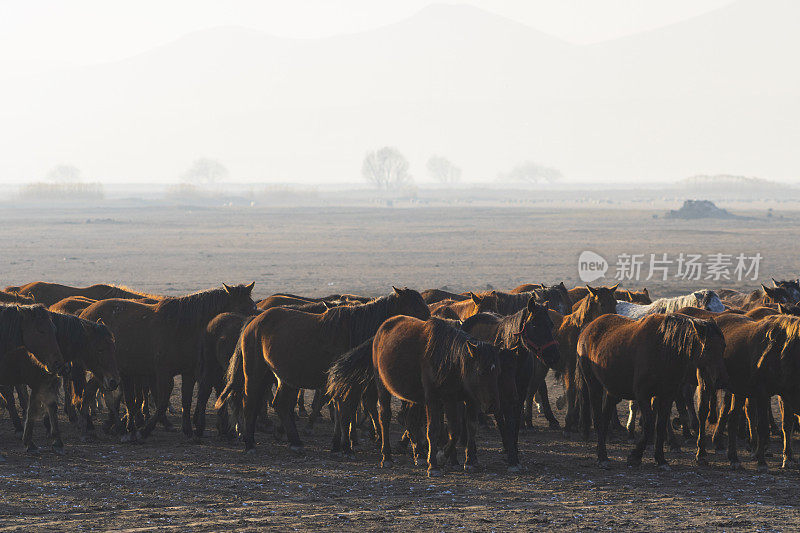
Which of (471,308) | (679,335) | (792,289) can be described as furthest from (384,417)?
(792,289)

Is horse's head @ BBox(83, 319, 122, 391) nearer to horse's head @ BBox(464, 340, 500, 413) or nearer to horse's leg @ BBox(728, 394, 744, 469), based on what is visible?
horse's head @ BBox(464, 340, 500, 413)

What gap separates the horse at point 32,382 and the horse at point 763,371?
7.22 m

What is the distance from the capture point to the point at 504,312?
12.9 metres

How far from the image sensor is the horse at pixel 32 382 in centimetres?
987

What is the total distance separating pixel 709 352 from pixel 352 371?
3.74 meters

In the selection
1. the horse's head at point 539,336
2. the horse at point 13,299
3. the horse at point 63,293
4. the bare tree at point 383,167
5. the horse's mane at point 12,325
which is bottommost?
the horse at point 63,293

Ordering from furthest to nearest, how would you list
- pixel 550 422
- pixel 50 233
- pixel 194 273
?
pixel 50 233 → pixel 194 273 → pixel 550 422

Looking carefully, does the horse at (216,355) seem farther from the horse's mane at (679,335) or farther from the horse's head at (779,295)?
the horse's head at (779,295)

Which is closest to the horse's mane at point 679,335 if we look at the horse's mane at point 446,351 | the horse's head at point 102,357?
the horse's mane at point 446,351

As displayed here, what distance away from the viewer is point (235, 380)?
34.8 feet

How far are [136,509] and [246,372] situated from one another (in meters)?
2.84

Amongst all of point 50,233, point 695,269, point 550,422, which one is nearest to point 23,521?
point 550,422

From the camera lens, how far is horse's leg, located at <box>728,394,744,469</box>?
9.54 m

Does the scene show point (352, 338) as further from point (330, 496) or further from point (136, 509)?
point (136, 509)
